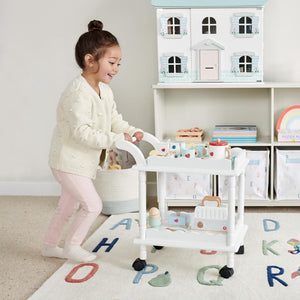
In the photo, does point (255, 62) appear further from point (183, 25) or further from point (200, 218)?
point (200, 218)

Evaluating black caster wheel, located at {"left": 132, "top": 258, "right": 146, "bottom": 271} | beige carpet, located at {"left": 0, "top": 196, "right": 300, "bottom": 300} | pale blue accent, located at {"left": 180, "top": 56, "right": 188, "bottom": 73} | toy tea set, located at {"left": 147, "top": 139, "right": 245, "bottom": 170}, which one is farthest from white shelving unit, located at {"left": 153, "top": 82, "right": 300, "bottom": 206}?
black caster wheel, located at {"left": 132, "top": 258, "right": 146, "bottom": 271}

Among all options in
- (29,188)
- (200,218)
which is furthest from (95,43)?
(29,188)

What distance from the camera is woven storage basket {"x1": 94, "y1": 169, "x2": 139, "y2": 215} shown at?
9.21ft

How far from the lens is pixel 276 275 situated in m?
1.97

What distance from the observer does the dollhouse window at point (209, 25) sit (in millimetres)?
2740

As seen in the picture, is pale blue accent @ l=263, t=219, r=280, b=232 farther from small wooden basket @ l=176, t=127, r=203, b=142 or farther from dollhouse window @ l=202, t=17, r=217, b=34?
dollhouse window @ l=202, t=17, r=217, b=34

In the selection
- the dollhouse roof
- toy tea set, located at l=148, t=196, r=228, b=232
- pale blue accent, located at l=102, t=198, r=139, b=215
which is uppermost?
the dollhouse roof

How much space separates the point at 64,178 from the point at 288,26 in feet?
5.44

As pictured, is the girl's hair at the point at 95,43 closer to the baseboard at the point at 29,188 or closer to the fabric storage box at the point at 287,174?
the fabric storage box at the point at 287,174

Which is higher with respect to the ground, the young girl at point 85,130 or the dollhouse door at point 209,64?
the dollhouse door at point 209,64

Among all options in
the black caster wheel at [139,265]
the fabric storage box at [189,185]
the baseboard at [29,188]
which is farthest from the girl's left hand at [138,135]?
the baseboard at [29,188]

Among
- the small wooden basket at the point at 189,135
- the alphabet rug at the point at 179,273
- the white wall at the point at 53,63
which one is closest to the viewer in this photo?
the alphabet rug at the point at 179,273

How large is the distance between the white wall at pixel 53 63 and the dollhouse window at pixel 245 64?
0.96 ft

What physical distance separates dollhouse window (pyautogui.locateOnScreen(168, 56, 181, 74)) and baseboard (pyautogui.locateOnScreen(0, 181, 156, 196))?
3.57 feet
